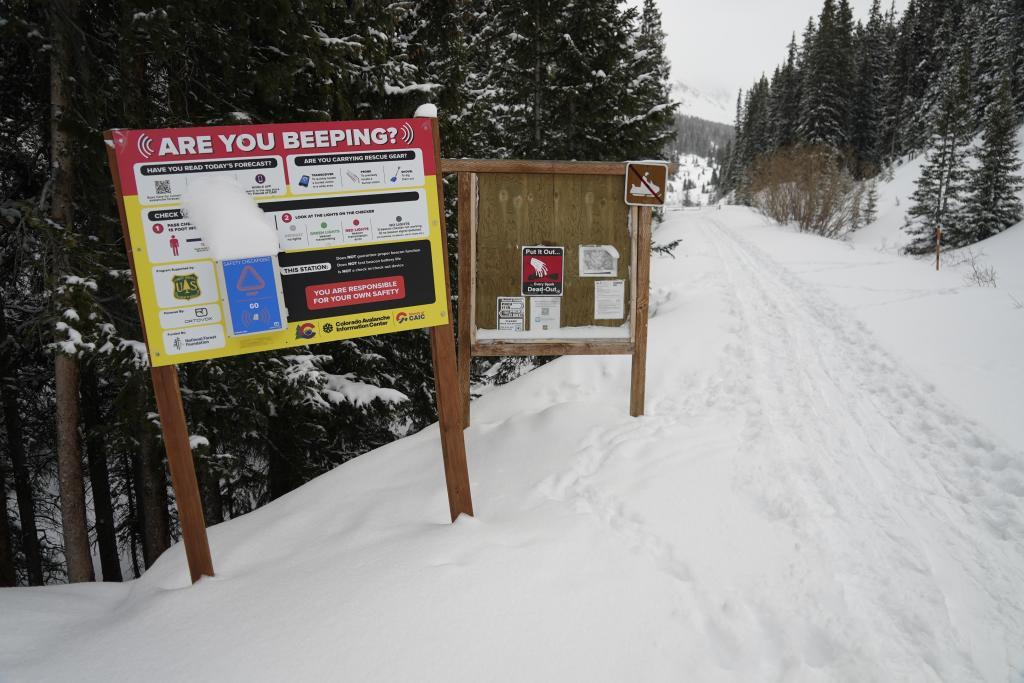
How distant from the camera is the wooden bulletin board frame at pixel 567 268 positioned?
4.22 meters

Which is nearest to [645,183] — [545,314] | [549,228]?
[549,228]

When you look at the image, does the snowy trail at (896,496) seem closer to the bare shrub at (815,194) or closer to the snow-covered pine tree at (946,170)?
the bare shrub at (815,194)

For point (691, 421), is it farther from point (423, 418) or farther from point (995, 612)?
point (423, 418)

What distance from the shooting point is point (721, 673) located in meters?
2.10

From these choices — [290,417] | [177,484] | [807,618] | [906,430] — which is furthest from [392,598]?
[290,417]

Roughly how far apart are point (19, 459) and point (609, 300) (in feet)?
29.3

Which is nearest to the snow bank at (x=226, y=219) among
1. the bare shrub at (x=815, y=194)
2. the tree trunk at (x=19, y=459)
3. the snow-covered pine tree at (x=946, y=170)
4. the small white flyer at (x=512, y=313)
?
the small white flyer at (x=512, y=313)

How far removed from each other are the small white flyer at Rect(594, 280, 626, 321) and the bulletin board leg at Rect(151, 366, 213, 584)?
3071 mm

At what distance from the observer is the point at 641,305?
14.6ft

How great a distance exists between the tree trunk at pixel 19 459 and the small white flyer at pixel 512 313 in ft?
19.1

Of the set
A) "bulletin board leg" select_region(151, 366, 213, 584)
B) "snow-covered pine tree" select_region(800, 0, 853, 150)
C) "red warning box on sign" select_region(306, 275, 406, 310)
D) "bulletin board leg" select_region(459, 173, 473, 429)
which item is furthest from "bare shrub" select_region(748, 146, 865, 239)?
"bulletin board leg" select_region(151, 366, 213, 584)

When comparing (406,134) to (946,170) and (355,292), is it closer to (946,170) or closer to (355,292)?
(355,292)

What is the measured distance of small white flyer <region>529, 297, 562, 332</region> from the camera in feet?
14.6

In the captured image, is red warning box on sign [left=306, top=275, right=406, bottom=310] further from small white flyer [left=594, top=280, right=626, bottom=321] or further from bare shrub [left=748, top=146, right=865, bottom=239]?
bare shrub [left=748, top=146, right=865, bottom=239]
